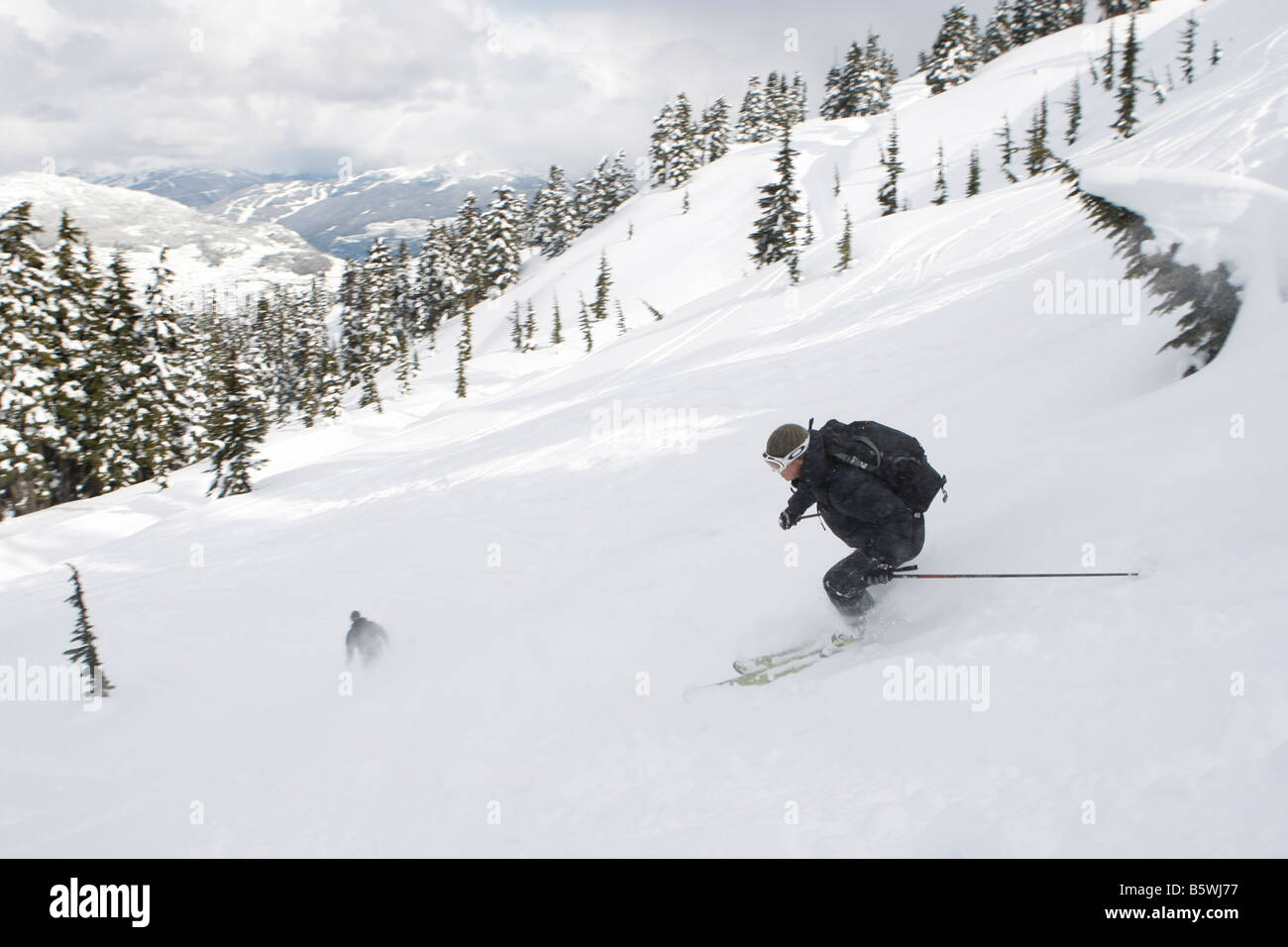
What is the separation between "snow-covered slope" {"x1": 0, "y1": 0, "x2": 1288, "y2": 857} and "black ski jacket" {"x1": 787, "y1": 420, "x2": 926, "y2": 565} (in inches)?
29.5

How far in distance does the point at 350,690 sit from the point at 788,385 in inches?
511

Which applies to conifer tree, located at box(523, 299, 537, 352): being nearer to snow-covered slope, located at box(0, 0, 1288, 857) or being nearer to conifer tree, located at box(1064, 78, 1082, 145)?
snow-covered slope, located at box(0, 0, 1288, 857)

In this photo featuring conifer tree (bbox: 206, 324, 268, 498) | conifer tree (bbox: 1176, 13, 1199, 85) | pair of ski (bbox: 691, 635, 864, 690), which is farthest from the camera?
conifer tree (bbox: 1176, 13, 1199, 85)

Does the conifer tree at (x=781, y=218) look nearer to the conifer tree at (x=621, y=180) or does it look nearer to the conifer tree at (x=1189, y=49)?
the conifer tree at (x=1189, y=49)

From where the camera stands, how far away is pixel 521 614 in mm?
10172

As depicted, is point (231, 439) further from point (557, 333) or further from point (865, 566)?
point (557, 333)

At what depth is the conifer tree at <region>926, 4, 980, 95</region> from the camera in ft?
300

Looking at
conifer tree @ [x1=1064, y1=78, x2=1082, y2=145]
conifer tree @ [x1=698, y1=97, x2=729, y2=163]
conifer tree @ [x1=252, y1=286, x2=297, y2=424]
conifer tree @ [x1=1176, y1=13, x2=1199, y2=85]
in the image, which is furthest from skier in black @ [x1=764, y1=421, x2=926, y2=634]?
conifer tree @ [x1=698, y1=97, x2=729, y2=163]

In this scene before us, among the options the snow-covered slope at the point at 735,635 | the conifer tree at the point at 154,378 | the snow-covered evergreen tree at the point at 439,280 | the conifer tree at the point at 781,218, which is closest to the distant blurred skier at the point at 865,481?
the snow-covered slope at the point at 735,635

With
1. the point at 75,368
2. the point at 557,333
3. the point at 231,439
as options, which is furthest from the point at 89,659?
the point at 557,333

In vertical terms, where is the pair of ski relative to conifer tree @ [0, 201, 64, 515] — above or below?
below

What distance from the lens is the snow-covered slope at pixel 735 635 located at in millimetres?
3996
